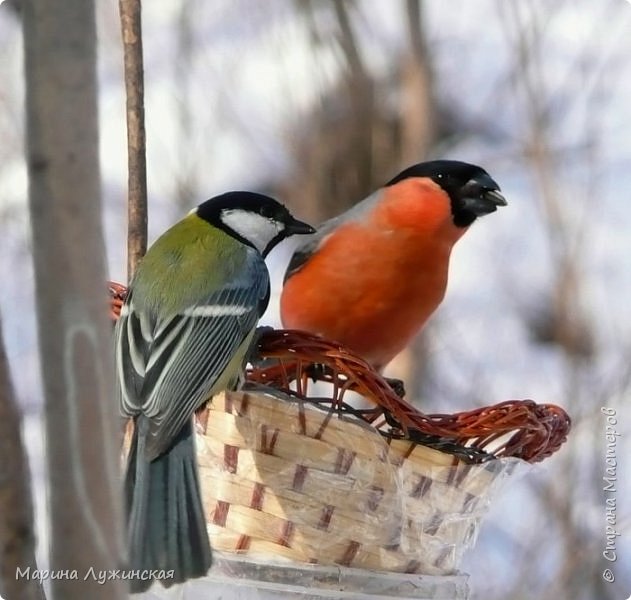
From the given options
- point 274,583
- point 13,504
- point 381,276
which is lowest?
point 274,583

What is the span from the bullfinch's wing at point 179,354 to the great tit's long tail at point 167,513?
15 mm

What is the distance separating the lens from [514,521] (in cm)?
204

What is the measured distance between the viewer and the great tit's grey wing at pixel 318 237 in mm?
1326

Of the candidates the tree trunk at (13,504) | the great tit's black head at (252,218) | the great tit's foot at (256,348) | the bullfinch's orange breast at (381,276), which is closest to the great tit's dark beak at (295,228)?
the great tit's black head at (252,218)

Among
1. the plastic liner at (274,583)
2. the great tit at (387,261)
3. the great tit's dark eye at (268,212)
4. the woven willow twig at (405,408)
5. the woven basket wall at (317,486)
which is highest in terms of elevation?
the great tit's dark eye at (268,212)

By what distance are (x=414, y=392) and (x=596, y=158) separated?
0.57m

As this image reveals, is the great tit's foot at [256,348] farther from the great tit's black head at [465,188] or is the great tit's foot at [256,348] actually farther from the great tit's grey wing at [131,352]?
the great tit's black head at [465,188]

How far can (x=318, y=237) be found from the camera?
4.41 feet

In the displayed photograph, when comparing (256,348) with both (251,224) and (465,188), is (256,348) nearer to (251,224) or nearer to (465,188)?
(251,224)

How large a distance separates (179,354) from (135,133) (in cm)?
29

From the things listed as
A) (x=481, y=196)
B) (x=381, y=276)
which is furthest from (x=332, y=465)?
(x=481, y=196)

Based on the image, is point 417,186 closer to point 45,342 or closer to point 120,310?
point 120,310

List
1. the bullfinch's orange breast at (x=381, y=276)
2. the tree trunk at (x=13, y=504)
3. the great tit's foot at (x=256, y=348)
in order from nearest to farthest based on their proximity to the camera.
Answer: the tree trunk at (x=13, y=504) < the great tit's foot at (x=256, y=348) < the bullfinch's orange breast at (x=381, y=276)

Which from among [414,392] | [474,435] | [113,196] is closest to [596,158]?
[414,392]
